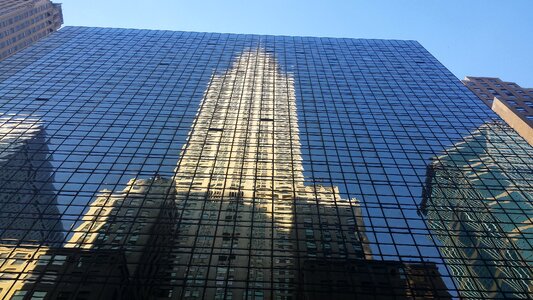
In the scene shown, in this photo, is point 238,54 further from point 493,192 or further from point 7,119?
point 493,192

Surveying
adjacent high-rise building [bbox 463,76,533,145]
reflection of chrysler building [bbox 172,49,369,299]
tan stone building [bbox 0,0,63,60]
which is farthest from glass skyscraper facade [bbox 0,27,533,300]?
tan stone building [bbox 0,0,63,60]

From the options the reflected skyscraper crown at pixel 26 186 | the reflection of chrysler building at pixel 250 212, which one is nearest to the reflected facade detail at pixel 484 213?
the reflection of chrysler building at pixel 250 212

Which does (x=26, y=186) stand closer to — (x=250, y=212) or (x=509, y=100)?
(x=250, y=212)

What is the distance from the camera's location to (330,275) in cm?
3462

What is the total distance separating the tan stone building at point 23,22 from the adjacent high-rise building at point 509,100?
343 feet

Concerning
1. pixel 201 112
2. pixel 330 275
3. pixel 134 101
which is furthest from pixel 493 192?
pixel 134 101

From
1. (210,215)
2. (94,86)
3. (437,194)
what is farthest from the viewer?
(94,86)

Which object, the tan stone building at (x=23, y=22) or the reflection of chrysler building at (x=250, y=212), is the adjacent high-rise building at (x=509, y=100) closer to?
the reflection of chrysler building at (x=250, y=212)

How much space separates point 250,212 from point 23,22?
113 m

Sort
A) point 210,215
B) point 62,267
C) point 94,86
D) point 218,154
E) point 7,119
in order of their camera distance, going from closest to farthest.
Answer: point 62,267
point 210,215
point 218,154
point 7,119
point 94,86

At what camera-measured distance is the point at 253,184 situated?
46.3 m

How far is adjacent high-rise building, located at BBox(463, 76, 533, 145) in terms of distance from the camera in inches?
2957

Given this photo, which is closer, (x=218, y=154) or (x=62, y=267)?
(x=62, y=267)

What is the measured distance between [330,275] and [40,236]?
70.8 ft
